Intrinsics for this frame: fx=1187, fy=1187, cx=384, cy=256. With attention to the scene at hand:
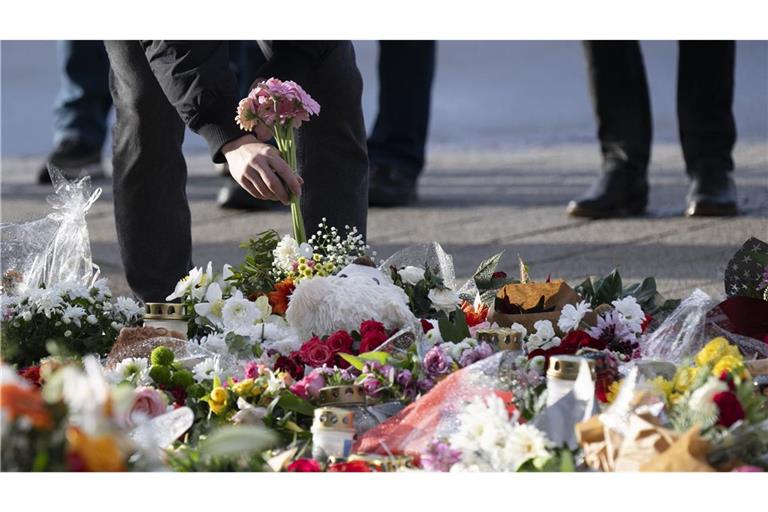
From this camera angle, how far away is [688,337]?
7.11 ft

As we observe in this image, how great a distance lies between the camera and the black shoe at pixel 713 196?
466 centimetres

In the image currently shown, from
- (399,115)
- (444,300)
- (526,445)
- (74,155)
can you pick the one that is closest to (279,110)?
(444,300)

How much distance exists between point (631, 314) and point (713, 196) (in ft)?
8.32

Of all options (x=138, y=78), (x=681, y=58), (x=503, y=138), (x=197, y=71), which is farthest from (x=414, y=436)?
(x=503, y=138)

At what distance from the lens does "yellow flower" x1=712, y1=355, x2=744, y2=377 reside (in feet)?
5.93

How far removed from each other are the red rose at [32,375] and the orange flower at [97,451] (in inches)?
40.9

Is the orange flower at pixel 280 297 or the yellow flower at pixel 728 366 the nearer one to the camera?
the yellow flower at pixel 728 366

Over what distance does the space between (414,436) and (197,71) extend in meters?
1.16

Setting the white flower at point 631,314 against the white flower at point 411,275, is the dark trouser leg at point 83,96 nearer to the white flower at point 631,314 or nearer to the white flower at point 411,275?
the white flower at point 411,275

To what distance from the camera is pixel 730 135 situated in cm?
461

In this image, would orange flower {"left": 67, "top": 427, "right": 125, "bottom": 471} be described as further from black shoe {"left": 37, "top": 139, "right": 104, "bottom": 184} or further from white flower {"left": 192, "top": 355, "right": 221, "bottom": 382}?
black shoe {"left": 37, "top": 139, "right": 104, "bottom": 184}

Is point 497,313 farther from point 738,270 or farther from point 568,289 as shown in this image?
point 738,270

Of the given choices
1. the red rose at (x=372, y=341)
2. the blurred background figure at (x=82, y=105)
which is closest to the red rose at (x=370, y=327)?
the red rose at (x=372, y=341)

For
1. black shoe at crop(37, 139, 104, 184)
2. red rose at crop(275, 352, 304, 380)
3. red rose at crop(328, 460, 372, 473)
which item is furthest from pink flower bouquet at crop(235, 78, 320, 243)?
black shoe at crop(37, 139, 104, 184)
